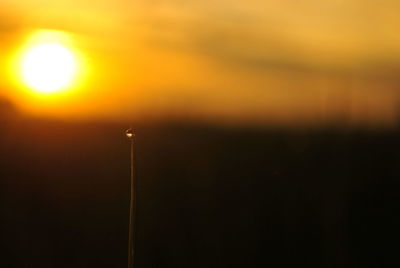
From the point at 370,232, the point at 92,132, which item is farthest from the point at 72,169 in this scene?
the point at 370,232

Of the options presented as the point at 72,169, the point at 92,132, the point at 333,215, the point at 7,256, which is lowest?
the point at 7,256

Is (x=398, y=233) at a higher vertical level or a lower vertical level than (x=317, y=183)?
lower

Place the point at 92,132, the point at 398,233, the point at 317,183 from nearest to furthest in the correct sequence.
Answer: the point at 398,233, the point at 317,183, the point at 92,132

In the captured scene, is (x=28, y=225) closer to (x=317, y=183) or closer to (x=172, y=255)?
(x=172, y=255)

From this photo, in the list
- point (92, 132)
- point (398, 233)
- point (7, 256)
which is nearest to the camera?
point (7, 256)

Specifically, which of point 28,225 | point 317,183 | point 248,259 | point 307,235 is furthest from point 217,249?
point 28,225

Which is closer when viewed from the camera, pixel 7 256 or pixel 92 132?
pixel 7 256

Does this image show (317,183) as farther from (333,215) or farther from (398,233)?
(398,233)
